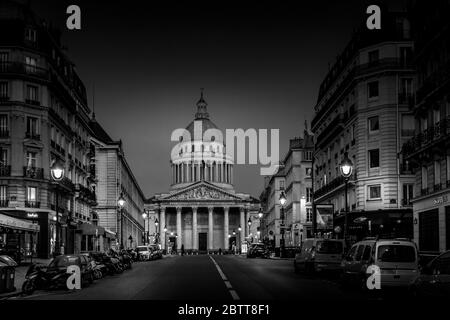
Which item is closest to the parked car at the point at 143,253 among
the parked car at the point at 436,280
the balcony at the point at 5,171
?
the balcony at the point at 5,171

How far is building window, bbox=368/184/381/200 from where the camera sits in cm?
6094

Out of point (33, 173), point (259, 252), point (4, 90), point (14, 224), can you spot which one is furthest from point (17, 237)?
point (259, 252)

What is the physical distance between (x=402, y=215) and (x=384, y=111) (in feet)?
26.9

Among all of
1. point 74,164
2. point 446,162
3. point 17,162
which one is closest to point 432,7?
point 446,162

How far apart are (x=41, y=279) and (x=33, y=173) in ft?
115

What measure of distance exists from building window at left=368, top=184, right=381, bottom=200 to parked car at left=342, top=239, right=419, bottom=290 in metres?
36.1

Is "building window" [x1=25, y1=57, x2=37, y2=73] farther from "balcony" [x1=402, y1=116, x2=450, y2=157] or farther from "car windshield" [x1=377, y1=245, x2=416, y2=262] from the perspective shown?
"car windshield" [x1=377, y1=245, x2=416, y2=262]

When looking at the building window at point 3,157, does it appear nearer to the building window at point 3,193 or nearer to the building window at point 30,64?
the building window at point 3,193

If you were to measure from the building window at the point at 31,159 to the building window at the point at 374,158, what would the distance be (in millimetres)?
25862

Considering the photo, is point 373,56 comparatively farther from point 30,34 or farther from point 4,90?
point 4,90

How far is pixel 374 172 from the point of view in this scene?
61.5 metres

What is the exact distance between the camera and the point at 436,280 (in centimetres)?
1741

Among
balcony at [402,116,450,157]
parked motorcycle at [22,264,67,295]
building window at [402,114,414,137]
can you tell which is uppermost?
building window at [402,114,414,137]

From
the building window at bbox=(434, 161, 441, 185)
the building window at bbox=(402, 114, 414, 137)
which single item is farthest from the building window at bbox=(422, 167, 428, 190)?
the building window at bbox=(402, 114, 414, 137)
